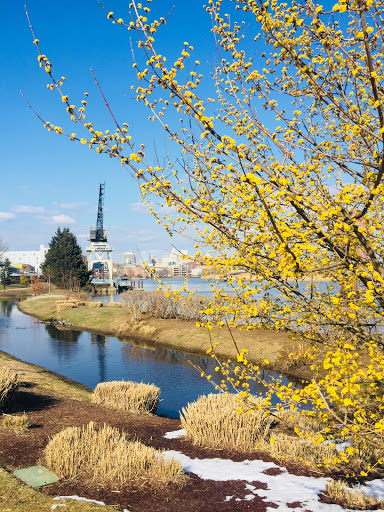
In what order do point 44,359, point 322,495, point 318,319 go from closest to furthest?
1. point 318,319
2. point 322,495
3. point 44,359

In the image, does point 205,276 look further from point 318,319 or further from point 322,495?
point 322,495

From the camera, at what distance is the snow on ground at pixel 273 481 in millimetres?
5895

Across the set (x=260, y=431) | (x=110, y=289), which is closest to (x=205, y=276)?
(x=260, y=431)

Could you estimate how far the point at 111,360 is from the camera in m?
23.2

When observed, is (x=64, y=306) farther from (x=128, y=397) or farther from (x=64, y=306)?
(x=128, y=397)

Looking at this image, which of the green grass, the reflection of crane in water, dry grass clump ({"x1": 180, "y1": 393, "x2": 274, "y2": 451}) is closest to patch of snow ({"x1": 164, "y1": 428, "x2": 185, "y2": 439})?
dry grass clump ({"x1": 180, "y1": 393, "x2": 274, "y2": 451})

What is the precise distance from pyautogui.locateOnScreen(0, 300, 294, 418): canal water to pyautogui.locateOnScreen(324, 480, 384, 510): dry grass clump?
824cm

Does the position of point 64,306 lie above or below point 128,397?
above

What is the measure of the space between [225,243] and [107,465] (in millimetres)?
4515

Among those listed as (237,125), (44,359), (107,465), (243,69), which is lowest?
(44,359)

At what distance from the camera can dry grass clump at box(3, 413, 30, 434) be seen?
843 centimetres

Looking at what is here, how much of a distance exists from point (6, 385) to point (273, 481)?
666cm

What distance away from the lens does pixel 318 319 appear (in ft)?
14.1

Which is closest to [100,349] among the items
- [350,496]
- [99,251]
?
[350,496]
